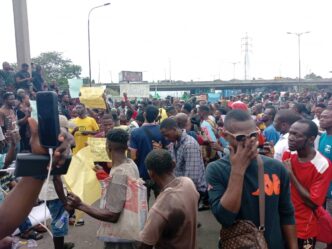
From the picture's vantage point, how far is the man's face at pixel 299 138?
3428mm

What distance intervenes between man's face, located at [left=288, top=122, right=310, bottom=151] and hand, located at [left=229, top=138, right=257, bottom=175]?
1419 millimetres

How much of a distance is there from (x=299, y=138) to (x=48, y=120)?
2.53m

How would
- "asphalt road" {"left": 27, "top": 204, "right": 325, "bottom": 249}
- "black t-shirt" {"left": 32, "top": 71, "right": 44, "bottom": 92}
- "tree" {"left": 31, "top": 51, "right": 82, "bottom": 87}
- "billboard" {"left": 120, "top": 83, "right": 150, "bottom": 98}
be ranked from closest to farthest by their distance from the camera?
"asphalt road" {"left": 27, "top": 204, "right": 325, "bottom": 249}
"black t-shirt" {"left": 32, "top": 71, "right": 44, "bottom": 92}
"billboard" {"left": 120, "top": 83, "right": 150, "bottom": 98}
"tree" {"left": 31, "top": 51, "right": 82, "bottom": 87}

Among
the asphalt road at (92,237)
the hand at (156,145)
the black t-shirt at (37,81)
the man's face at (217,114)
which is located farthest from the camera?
the black t-shirt at (37,81)

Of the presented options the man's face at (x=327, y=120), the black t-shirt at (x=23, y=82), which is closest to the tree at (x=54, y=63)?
the black t-shirt at (x=23, y=82)

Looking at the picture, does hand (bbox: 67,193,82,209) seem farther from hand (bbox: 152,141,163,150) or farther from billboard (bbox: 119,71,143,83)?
billboard (bbox: 119,71,143,83)

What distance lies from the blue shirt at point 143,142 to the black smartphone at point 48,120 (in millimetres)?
4109

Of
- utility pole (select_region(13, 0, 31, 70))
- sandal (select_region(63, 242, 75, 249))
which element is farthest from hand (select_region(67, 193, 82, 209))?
utility pole (select_region(13, 0, 31, 70))

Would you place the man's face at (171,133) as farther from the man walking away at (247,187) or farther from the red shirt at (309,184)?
the man walking away at (247,187)

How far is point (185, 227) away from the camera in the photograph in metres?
2.58

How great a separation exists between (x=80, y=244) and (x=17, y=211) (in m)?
4.08

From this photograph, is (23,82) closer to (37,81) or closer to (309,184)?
(37,81)

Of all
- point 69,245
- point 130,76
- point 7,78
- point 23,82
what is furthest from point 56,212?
point 130,76

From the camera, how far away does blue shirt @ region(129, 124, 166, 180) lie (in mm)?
5672
